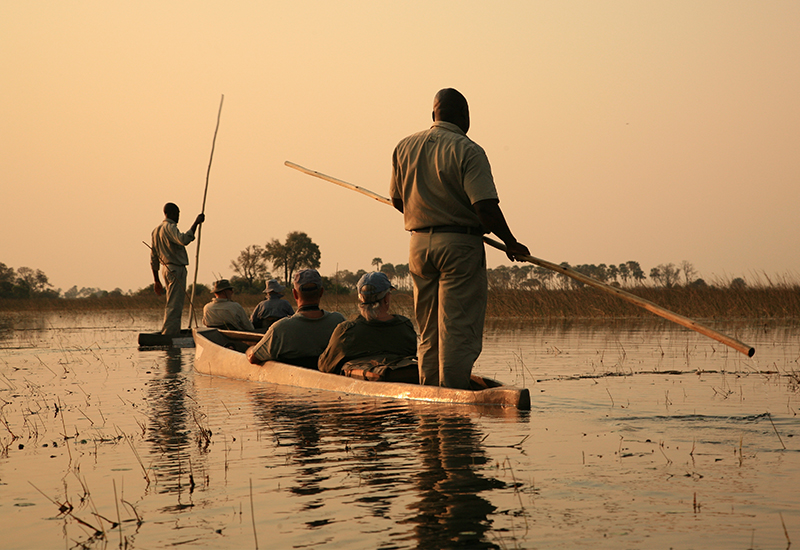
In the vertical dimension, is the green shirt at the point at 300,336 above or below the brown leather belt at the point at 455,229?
below

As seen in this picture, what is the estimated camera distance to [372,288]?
25.5ft

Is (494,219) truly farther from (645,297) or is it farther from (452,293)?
(645,297)

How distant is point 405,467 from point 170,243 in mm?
12347

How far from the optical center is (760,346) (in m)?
12.6

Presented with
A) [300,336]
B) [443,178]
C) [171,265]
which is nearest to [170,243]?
[171,265]

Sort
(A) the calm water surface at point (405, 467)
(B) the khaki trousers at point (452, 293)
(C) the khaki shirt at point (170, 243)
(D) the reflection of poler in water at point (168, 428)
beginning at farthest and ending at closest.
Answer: (C) the khaki shirt at point (170, 243), (B) the khaki trousers at point (452, 293), (D) the reflection of poler in water at point (168, 428), (A) the calm water surface at point (405, 467)

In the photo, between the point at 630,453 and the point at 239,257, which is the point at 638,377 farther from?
the point at 239,257

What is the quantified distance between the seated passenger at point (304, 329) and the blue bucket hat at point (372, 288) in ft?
4.08

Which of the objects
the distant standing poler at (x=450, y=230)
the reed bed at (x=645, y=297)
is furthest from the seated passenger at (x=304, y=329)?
the reed bed at (x=645, y=297)

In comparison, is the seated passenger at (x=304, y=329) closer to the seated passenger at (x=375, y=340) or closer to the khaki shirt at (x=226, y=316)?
the seated passenger at (x=375, y=340)

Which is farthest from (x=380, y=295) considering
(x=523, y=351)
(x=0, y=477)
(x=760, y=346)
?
(x=760, y=346)

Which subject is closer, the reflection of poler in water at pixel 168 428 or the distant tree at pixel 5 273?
the reflection of poler in water at pixel 168 428

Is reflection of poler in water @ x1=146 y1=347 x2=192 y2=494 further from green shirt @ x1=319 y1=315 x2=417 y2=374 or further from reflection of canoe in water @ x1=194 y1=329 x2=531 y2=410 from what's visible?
green shirt @ x1=319 y1=315 x2=417 y2=374

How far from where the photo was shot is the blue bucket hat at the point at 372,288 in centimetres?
Answer: 776
